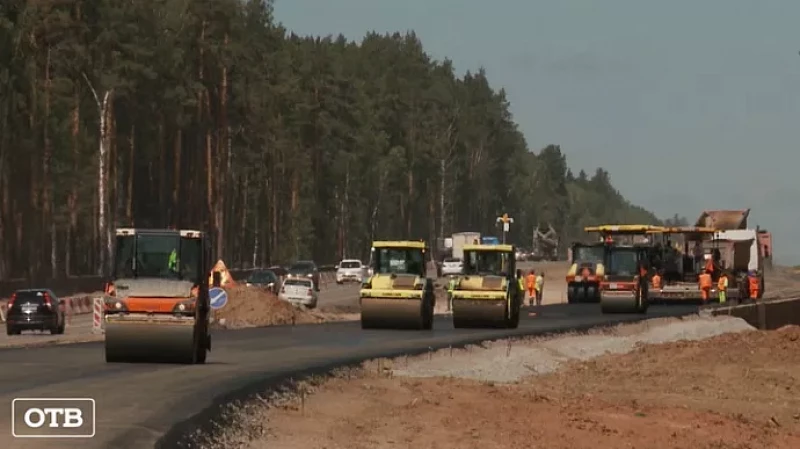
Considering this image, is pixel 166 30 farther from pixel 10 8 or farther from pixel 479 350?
pixel 479 350

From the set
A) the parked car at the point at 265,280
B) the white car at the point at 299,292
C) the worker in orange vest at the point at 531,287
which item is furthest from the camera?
the parked car at the point at 265,280

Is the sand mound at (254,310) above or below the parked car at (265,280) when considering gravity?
below

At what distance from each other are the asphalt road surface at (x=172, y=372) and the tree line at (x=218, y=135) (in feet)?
134

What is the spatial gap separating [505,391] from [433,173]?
14136 centimetres

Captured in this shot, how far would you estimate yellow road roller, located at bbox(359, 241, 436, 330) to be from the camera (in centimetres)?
4706

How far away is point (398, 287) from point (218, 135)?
64.7m

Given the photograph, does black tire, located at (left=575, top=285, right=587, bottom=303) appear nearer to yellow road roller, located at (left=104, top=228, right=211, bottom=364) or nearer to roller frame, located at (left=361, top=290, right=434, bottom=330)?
roller frame, located at (left=361, top=290, right=434, bottom=330)

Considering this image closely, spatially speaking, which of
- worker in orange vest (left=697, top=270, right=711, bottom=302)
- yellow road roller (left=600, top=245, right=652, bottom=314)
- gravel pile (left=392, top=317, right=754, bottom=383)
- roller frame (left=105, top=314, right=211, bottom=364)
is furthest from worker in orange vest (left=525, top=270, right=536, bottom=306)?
roller frame (left=105, top=314, right=211, bottom=364)

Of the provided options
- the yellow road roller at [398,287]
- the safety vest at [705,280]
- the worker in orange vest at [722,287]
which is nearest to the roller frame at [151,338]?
the yellow road roller at [398,287]

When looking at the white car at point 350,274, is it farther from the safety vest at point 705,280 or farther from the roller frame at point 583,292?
the safety vest at point 705,280

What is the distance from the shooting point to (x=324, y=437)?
21.3m

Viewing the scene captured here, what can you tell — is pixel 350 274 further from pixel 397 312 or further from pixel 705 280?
pixel 397 312

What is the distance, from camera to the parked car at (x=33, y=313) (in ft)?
173

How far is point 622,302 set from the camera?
205 feet
